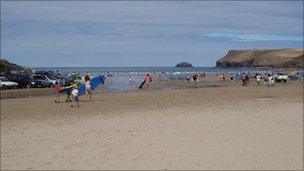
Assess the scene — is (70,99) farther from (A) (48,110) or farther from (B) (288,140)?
(B) (288,140)

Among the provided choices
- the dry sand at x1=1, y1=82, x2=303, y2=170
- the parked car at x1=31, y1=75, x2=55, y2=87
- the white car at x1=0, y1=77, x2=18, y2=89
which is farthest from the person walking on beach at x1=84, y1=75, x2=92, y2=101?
the parked car at x1=31, y1=75, x2=55, y2=87

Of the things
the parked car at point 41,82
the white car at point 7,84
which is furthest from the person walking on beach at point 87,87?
the parked car at point 41,82

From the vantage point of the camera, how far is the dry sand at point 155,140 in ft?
33.1

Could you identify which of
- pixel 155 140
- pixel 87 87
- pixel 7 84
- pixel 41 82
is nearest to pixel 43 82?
pixel 41 82

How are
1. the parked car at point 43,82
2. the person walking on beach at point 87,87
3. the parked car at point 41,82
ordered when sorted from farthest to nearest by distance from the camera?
the parked car at point 43,82
the parked car at point 41,82
the person walking on beach at point 87,87

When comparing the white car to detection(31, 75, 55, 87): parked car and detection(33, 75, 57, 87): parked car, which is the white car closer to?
detection(31, 75, 55, 87): parked car

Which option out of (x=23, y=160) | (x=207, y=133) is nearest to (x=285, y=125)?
(x=207, y=133)

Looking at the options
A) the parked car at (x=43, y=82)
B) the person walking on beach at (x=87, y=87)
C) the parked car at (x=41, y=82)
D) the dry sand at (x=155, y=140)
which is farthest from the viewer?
the parked car at (x=43, y=82)

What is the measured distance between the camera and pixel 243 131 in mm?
13953

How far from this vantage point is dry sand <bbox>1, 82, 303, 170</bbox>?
1008cm

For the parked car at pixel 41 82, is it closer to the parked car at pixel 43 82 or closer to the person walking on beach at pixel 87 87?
the parked car at pixel 43 82

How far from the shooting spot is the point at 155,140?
490 inches

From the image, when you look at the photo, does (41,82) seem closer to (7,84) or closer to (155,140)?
(7,84)

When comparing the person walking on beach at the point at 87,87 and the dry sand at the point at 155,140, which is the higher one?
the person walking on beach at the point at 87,87
